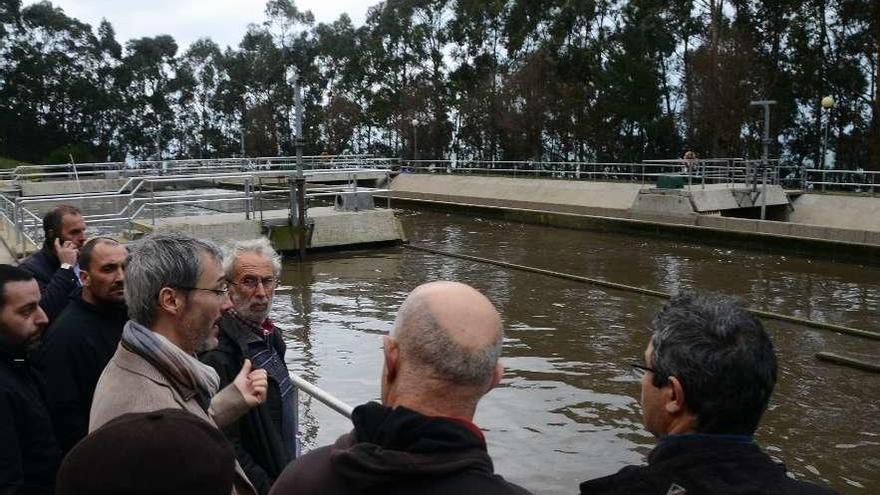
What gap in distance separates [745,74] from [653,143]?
302 inches

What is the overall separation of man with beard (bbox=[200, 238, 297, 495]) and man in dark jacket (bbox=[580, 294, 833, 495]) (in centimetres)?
146

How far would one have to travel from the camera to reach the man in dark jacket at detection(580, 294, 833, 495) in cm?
176

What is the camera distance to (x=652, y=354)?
6.61 ft

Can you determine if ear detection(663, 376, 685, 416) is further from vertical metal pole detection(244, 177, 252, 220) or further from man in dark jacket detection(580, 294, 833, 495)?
vertical metal pole detection(244, 177, 252, 220)

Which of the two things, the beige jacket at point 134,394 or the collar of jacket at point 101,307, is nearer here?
the beige jacket at point 134,394

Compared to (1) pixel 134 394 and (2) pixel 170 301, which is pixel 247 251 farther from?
(1) pixel 134 394

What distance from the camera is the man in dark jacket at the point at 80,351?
2.85 metres

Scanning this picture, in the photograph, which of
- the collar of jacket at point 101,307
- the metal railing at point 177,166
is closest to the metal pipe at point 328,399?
the collar of jacket at point 101,307

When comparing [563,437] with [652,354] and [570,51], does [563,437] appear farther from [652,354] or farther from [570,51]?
[570,51]

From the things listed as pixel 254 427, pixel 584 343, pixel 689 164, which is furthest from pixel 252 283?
pixel 689 164

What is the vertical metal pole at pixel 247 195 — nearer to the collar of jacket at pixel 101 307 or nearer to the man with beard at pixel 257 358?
the man with beard at pixel 257 358

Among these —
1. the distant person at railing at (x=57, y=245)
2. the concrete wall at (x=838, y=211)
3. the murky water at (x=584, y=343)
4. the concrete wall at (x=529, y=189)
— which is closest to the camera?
the distant person at railing at (x=57, y=245)

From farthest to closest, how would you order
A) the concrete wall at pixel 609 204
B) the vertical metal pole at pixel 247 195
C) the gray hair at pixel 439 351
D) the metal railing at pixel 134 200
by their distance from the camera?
the concrete wall at pixel 609 204 < the vertical metal pole at pixel 247 195 < the metal railing at pixel 134 200 < the gray hair at pixel 439 351

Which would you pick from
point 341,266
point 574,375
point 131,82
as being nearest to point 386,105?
point 131,82
